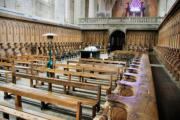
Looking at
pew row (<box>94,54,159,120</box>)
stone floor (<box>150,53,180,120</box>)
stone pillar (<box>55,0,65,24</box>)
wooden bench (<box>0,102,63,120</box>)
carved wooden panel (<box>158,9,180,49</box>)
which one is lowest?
wooden bench (<box>0,102,63,120</box>)

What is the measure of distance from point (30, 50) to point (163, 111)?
9157 millimetres

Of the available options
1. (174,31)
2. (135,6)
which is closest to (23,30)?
(174,31)

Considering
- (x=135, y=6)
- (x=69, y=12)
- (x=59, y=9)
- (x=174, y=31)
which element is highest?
(x=135, y=6)

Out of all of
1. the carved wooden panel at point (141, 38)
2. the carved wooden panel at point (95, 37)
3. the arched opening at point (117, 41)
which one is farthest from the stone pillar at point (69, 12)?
the carved wooden panel at point (141, 38)

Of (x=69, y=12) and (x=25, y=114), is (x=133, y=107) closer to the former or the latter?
(x=25, y=114)

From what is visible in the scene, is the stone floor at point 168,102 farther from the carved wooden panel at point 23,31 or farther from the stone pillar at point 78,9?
the stone pillar at point 78,9

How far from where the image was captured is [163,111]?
1.83m

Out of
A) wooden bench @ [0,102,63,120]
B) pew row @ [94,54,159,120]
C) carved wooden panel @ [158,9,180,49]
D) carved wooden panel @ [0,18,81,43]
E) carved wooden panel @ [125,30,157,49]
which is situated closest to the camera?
pew row @ [94,54,159,120]

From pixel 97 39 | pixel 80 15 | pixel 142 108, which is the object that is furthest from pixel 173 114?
pixel 80 15

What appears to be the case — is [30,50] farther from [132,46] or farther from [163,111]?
[132,46]

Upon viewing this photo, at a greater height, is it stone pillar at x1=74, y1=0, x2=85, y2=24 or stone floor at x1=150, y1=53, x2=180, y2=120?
stone pillar at x1=74, y1=0, x2=85, y2=24

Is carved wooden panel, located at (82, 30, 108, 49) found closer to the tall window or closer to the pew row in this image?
the tall window

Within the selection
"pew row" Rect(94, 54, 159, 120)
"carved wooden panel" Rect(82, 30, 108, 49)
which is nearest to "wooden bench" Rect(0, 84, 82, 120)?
"pew row" Rect(94, 54, 159, 120)

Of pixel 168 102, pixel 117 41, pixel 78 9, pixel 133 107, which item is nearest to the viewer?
pixel 133 107
